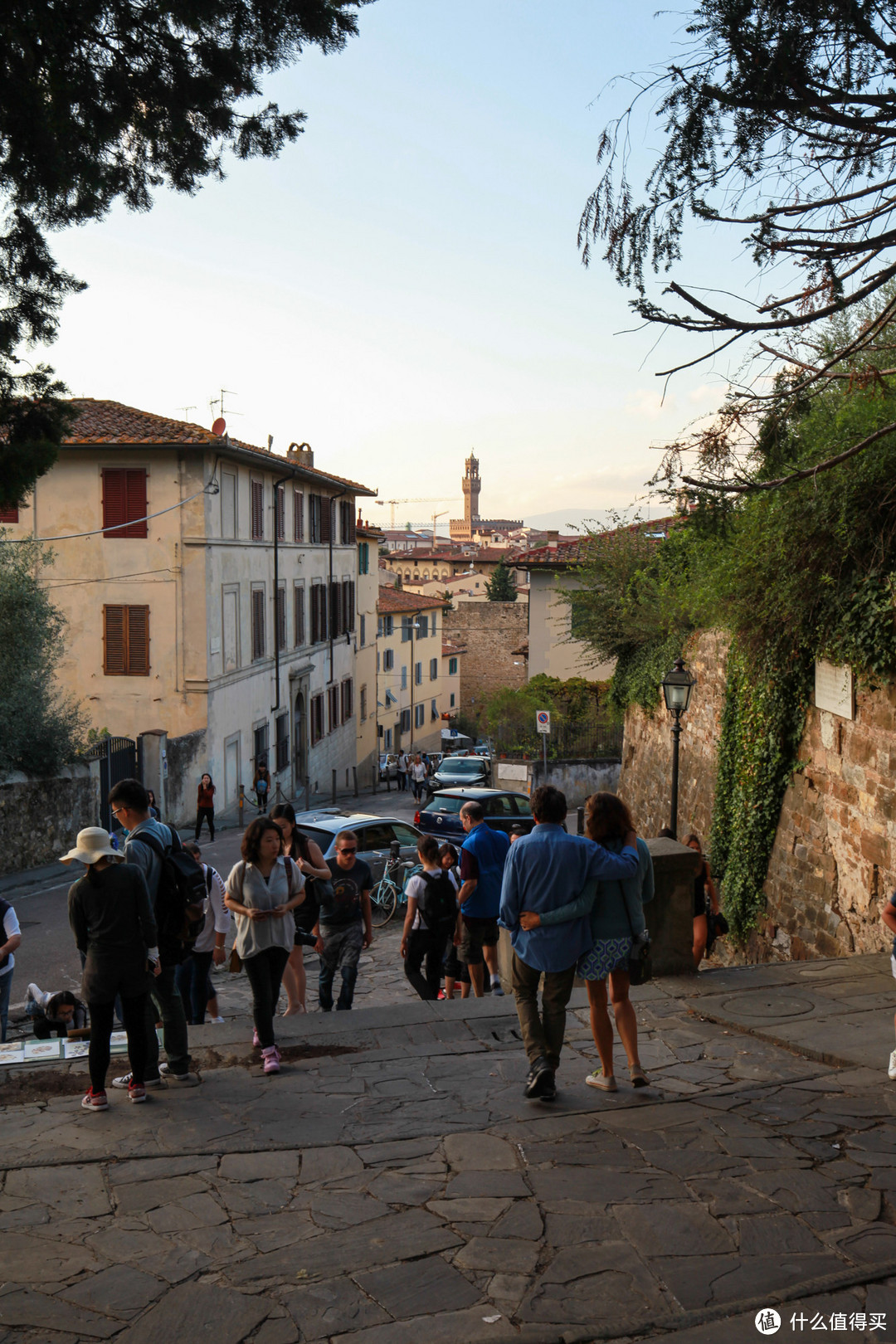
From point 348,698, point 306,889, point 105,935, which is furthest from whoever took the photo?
point 348,698

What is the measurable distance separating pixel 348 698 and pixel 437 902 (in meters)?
34.0

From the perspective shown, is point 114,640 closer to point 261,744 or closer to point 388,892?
point 261,744

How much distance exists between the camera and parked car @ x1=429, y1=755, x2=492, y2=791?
29594mm

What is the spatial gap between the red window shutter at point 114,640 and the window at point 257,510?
4945mm

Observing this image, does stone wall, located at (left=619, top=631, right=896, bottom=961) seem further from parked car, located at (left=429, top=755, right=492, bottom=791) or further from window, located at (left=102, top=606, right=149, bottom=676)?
parked car, located at (left=429, top=755, right=492, bottom=791)

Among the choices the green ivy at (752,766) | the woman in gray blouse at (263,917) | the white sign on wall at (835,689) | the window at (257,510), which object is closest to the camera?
the woman in gray blouse at (263,917)

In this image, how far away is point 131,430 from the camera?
24891 millimetres

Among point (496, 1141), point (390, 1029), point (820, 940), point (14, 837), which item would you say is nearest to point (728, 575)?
point (820, 940)

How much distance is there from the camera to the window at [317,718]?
35719mm

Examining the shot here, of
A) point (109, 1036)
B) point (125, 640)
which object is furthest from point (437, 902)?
point (125, 640)

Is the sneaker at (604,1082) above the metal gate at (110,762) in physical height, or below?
above

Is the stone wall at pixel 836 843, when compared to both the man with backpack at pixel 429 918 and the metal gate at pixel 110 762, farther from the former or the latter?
the metal gate at pixel 110 762

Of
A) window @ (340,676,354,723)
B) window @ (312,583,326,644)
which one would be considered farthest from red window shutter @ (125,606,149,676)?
window @ (340,676,354,723)

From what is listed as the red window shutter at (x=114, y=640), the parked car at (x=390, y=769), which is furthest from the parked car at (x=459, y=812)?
the parked car at (x=390, y=769)
